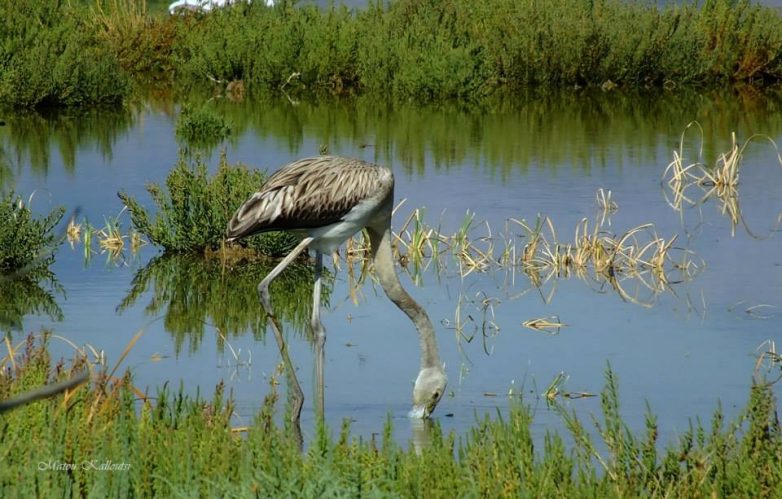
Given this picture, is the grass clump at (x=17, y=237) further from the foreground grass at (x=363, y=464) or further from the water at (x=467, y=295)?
the foreground grass at (x=363, y=464)

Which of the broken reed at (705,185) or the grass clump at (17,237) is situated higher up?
the grass clump at (17,237)

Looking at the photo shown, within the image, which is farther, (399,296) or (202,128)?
(202,128)

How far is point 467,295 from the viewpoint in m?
10.5

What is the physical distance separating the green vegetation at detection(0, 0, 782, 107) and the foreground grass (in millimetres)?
16729

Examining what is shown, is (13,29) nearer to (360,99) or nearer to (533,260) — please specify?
(360,99)

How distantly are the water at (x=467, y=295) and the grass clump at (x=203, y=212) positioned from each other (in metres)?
0.27

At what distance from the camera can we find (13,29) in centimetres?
2162

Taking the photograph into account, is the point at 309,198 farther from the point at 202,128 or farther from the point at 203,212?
the point at 202,128

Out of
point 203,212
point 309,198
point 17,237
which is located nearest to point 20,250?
point 17,237

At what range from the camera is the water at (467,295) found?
8125mm

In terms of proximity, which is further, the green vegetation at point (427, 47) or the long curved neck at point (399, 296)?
the green vegetation at point (427, 47)

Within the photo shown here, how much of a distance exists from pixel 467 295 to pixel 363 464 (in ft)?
17.1

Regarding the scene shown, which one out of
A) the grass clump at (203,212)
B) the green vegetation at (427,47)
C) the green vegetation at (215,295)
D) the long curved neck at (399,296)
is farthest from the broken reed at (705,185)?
the green vegetation at (427,47)

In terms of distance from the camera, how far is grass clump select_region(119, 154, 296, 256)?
11.7 metres
